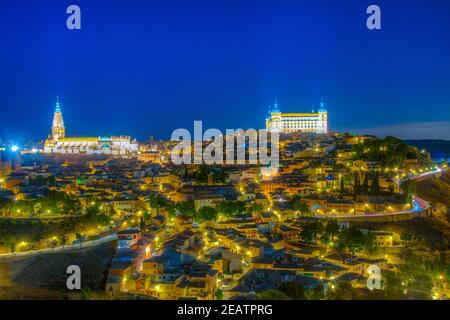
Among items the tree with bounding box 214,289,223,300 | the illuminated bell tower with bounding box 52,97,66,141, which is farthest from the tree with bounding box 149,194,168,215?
the illuminated bell tower with bounding box 52,97,66,141

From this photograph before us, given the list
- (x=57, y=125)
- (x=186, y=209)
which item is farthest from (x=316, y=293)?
(x=57, y=125)

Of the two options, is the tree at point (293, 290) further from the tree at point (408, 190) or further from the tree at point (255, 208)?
the tree at point (408, 190)

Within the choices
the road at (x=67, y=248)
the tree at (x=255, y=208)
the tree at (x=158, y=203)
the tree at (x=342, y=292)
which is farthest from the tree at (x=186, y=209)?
the tree at (x=342, y=292)

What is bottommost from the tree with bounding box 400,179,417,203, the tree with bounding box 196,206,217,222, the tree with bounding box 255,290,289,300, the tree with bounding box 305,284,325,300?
the tree with bounding box 305,284,325,300

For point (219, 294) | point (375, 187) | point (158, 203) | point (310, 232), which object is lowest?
point (219, 294)

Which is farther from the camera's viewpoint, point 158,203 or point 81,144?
point 81,144

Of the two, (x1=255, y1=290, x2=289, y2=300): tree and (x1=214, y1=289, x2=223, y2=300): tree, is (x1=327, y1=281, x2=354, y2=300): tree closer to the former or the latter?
(x1=255, y1=290, x2=289, y2=300): tree

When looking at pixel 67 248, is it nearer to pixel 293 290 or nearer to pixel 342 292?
pixel 293 290
